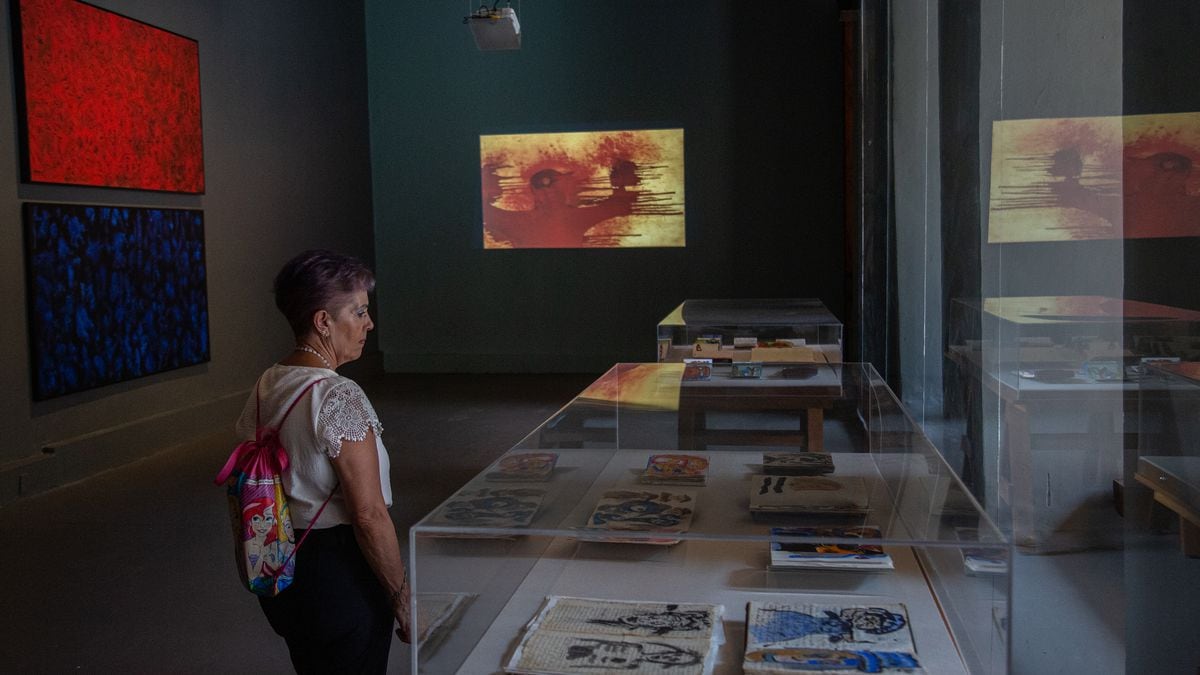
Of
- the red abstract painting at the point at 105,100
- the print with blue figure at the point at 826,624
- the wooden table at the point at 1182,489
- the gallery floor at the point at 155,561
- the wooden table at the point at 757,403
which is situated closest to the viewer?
the wooden table at the point at 1182,489

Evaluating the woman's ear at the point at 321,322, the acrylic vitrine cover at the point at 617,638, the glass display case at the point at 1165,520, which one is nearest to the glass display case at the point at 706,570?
the acrylic vitrine cover at the point at 617,638

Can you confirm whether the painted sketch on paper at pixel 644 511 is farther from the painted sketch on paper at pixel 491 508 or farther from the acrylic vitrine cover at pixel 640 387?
the acrylic vitrine cover at pixel 640 387

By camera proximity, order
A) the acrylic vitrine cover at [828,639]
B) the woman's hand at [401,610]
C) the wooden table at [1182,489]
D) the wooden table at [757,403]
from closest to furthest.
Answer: the wooden table at [1182,489], the acrylic vitrine cover at [828,639], the woman's hand at [401,610], the wooden table at [757,403]

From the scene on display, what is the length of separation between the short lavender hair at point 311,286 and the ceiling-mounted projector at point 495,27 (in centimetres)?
607

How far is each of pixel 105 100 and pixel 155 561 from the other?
3309 millimetres

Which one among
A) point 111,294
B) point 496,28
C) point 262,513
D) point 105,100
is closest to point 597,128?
point 496,28

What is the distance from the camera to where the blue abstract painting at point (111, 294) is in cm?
596

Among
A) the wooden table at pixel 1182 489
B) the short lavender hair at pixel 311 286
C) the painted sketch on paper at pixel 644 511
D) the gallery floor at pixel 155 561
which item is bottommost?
the gallery floor at pixel 155 561

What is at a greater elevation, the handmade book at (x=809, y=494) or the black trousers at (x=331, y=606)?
the handmade book at (x=809, y=494)

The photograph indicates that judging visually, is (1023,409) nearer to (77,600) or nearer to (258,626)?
(258,626)

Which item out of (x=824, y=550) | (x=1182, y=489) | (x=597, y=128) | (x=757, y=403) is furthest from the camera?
(x=597, y=128)

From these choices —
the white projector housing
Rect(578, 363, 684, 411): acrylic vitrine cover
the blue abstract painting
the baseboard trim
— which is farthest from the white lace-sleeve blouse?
the white projector housing

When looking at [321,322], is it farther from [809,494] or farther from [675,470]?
[809,494]

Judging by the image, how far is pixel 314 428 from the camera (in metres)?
1.96
